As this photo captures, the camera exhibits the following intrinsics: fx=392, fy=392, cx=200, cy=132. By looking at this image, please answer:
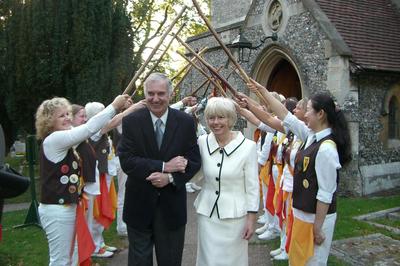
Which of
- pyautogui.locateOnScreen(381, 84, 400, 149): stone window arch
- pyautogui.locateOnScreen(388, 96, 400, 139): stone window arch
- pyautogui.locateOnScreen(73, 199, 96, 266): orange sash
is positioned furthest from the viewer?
pyautogui.locateOnScreen(388, 96, 400, 139): stone window arch

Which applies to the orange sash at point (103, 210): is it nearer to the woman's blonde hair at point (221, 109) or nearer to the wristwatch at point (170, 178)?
the wristwatch at point (170, 178)

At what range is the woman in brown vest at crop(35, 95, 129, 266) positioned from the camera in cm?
335

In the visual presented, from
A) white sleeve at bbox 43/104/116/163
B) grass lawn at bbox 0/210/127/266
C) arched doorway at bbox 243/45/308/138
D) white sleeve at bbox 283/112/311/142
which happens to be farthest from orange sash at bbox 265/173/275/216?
arched doorway at bbox 243/45/308/138

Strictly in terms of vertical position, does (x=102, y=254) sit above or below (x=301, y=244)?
below

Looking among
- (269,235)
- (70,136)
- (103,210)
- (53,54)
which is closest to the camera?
(70,136)

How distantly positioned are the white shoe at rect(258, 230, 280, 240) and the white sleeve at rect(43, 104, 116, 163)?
3498 mm

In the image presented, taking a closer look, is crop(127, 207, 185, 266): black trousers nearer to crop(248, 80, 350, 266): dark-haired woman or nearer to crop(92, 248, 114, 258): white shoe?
crop(248, 80, 350, 266): dark-haired woman

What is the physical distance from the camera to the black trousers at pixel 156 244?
2963 millimetres

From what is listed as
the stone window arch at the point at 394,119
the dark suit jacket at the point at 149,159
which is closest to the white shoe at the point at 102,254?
the dark suit jacket at the point at 149,159

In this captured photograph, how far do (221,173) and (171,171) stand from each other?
1.48ft

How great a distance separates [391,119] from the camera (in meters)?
9.96

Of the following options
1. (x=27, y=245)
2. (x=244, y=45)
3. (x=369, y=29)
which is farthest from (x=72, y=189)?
(x=369, y=29)

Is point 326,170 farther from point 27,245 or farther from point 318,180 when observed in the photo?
point 27,245

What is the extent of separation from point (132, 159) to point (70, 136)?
741 millimetres
